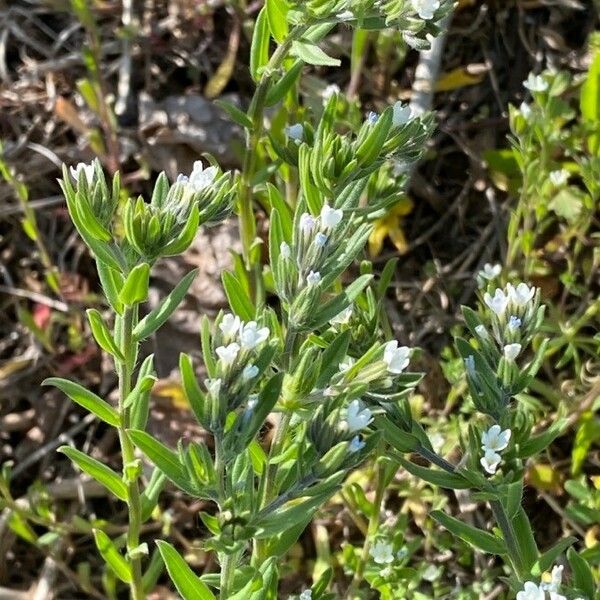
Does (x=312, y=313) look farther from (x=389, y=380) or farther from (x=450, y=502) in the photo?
(x=450, y=502)

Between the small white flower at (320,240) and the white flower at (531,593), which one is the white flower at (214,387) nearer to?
the small white flower at (320,240)

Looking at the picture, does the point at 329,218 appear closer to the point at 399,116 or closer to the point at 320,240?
the point at 320,240

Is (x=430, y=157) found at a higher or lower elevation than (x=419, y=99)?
lower

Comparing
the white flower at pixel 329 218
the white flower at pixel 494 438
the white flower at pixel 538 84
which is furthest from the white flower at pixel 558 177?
the white flower at pixel 329 218

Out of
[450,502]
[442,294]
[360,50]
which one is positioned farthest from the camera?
[442,294]

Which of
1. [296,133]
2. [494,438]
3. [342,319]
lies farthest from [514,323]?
[296,133]

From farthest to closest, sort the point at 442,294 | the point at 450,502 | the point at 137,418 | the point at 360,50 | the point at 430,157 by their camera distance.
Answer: the point at 430,157
the point at 442,294
the point at 360,50
the point at 450,502
the point at 137,418

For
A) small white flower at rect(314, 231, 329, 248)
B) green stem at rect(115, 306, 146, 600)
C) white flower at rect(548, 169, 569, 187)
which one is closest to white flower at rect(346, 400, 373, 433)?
small white flower at rect(314, 231, 329, 248)

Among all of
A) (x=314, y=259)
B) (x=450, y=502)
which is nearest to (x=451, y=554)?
(x=450, y=502)
